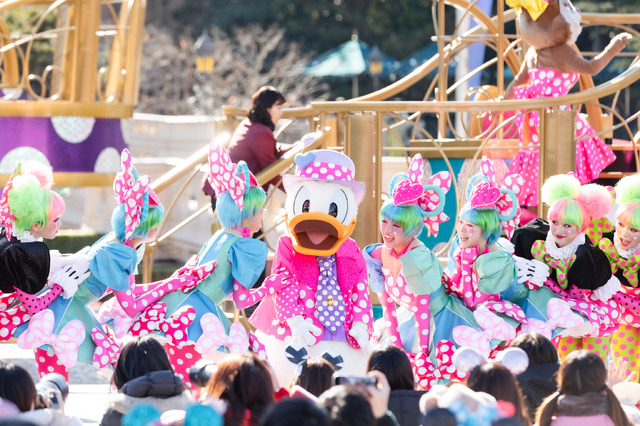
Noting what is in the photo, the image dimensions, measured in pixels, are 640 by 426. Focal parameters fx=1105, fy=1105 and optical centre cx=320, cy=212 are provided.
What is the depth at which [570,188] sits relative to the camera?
4.56 metres

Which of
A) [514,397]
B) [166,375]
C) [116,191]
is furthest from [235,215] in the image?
[514,397]

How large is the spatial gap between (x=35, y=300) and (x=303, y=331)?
1.06 meters

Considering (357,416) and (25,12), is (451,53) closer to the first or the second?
(357,416)

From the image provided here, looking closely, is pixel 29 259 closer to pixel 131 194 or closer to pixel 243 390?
pixel 131 194

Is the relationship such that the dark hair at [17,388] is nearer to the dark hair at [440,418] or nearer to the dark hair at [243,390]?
the dark hair at [243,390]

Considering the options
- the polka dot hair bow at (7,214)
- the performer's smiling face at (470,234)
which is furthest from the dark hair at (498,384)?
the polka dot hair bow at (7,214)

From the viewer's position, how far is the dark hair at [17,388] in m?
2.96

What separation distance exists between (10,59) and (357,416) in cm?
637

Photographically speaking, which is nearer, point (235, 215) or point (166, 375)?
point (166, 375)

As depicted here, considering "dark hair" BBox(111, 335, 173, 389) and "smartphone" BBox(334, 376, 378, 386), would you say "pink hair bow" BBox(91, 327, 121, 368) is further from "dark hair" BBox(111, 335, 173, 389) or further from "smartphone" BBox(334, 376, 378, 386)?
"smartphone" BBox(334, 376, 378, 386)

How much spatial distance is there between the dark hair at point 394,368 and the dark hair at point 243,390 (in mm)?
494

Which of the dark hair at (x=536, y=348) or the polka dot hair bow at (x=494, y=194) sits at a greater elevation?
the polka dot hair bow at (x=494, y=194)

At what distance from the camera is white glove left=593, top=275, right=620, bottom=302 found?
4.57m

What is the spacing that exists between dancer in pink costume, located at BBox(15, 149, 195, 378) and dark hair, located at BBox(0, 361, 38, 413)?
127 cm
